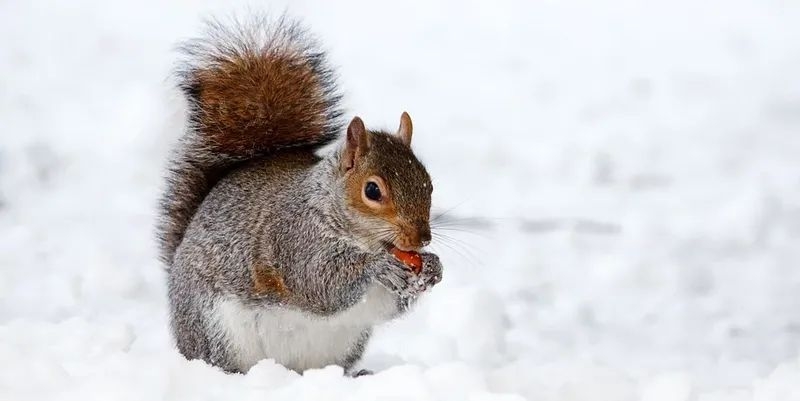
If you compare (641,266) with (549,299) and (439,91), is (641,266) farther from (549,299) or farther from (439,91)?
(439,91)

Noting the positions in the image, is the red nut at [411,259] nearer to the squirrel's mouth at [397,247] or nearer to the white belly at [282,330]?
the squirrel's mouth at [397,247]

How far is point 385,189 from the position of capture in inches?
90.7

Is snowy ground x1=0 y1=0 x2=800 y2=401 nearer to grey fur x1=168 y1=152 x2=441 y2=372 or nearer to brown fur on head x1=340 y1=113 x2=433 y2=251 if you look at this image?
grey fur x1=168 y1=152 x2=441 y2=372

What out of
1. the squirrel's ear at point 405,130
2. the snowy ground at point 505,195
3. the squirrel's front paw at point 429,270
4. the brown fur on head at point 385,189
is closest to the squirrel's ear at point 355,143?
the brown fur on head at point 385,189

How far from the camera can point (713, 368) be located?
298cm

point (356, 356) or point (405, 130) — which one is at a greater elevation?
point (405, 130)

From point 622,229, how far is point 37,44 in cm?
285

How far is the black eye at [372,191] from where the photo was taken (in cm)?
232

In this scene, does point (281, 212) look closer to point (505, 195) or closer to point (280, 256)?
point (280, 256)

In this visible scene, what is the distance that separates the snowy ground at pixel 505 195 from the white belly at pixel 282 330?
0.21m

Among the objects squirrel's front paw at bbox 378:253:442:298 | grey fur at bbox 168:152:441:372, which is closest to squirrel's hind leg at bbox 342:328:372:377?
grey fur at bbox 168:152:441:372

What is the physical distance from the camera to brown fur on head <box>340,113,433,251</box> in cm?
227

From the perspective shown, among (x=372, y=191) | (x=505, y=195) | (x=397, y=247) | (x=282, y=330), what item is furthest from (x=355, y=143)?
(x=505, y=195)

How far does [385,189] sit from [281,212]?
1.05ft
